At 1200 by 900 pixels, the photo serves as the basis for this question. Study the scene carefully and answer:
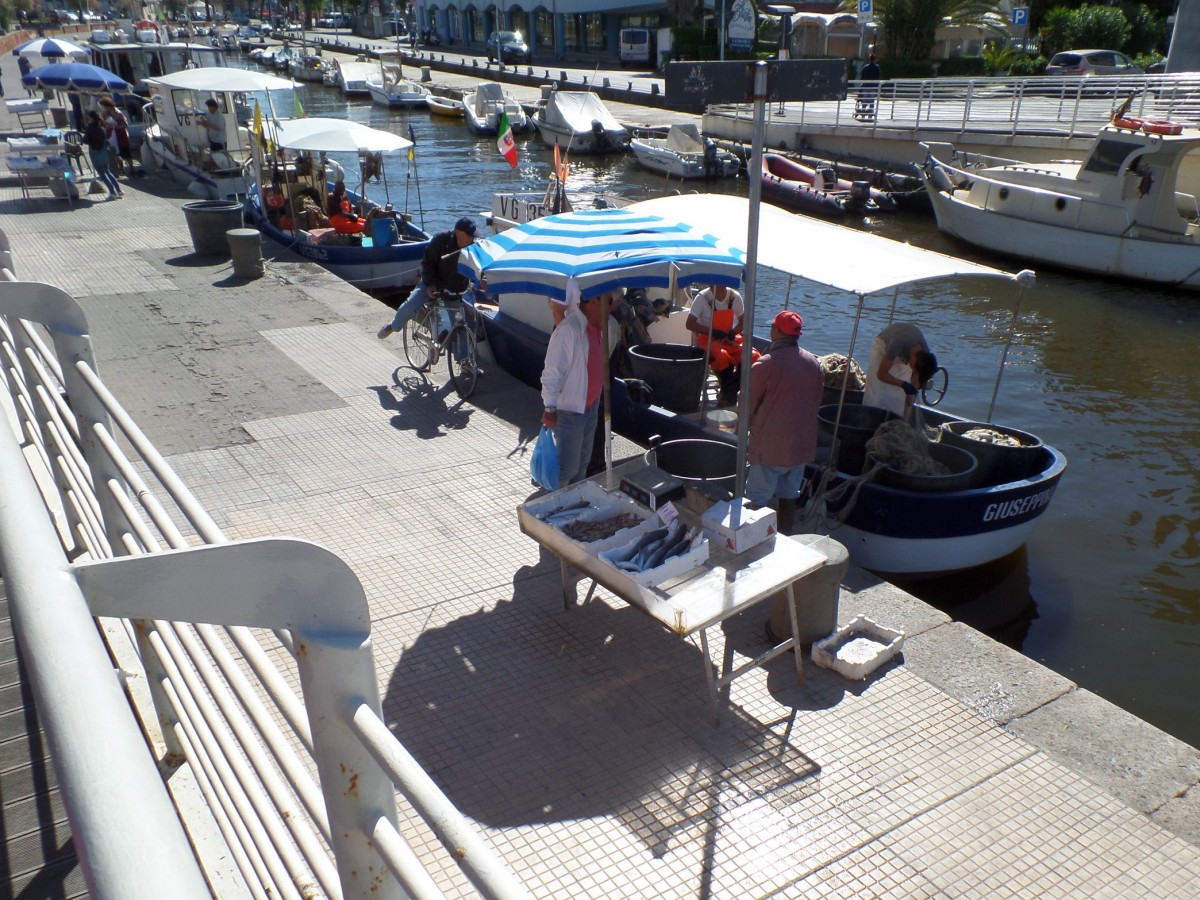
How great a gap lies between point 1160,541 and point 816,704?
662cm

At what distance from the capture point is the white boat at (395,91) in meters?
49.7

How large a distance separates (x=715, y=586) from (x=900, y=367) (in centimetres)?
389

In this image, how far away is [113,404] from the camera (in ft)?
8.73

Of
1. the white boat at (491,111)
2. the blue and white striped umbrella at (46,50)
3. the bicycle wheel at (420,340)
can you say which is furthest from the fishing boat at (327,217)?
the white boat at (491,111)

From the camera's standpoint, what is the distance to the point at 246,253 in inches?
606

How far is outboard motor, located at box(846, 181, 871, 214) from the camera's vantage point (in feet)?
88.0

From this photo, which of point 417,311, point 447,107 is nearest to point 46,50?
point 447,107

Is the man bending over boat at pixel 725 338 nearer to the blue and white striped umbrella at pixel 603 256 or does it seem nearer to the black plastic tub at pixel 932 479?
the blue and white striped umbrella at pixel 603 256

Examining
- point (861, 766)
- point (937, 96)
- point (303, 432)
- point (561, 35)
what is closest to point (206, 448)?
point (303, 432)

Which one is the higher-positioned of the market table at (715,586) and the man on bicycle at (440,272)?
the man on bicycle at (440,272)

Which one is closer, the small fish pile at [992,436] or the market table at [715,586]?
the market table at [715,586]

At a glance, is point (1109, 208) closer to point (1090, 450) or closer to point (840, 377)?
point (1090, 450)

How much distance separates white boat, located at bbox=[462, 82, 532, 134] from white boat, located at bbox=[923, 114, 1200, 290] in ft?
71.4

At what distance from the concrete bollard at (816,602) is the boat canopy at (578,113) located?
33.0 metres
